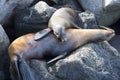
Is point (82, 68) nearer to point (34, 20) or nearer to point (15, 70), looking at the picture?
point (15, 70)

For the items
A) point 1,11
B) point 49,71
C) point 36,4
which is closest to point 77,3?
point 36,4

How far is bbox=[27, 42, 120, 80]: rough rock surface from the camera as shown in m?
5.53

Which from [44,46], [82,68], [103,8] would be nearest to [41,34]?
[44,46]

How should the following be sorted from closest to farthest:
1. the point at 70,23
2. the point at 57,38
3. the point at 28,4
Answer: the point at 57,38, the point at 70,23, the point at 28,4

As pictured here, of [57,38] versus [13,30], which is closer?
[57,38]

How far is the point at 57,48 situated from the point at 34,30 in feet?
2.79

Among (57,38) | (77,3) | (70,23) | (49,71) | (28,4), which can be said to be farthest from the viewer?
(77,3)

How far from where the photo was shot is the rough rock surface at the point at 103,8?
720cm

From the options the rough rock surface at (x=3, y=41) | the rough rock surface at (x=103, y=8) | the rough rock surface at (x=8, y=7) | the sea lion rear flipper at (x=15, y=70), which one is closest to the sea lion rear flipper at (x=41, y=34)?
the rough rock surface at (x=3, y=41)

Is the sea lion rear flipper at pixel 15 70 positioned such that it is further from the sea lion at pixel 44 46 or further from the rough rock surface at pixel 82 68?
the rough rock surface at pixel 82 68

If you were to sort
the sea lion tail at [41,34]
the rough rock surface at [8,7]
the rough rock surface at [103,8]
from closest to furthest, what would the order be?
the sea lion tail at [41,34], the rough rock surface at [8,7], the rough rock surface at [103,8]

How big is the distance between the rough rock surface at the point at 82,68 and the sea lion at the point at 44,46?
144 mm

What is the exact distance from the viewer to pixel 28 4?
698 cm

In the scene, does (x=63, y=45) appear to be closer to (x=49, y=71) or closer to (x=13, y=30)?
(x=49, y=71)
